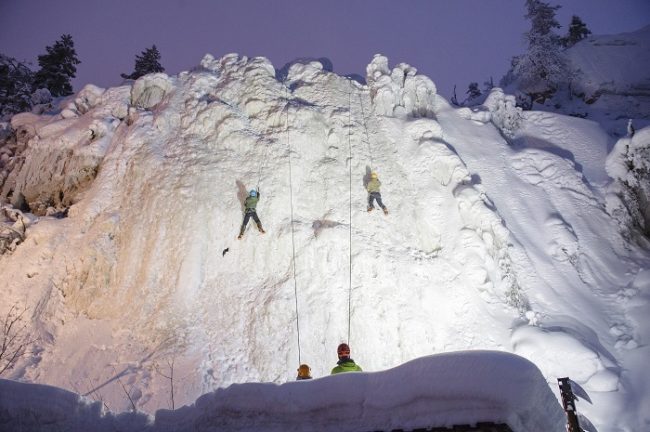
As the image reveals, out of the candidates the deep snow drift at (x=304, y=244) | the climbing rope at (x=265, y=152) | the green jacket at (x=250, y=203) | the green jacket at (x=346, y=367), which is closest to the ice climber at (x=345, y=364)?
the green jacket at (x=346, y=367)

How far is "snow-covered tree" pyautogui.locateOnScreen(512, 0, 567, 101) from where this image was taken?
20281 mm

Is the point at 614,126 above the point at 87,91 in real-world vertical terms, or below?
below

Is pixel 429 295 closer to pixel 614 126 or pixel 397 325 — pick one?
pixel 397 325

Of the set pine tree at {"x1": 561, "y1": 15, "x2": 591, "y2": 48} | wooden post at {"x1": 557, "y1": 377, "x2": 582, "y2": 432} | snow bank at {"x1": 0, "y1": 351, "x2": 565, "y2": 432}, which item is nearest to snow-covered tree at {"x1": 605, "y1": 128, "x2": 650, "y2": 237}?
wooden post at {"x1": 557, "y1": 377, "x2": 582, "y2": 432}

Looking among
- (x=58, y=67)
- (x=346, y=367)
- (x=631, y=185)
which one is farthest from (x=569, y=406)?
(x=58, y=67)

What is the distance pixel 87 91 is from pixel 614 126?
2238cm

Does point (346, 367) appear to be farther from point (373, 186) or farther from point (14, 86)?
point (14, 86)

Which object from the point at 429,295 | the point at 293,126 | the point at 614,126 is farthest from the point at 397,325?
the point at 614,126

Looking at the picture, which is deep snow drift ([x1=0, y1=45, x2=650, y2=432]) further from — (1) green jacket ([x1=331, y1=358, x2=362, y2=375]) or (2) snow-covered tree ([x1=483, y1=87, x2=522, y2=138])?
(1) green jacket ([x1=331, y1=358, x2=362, y2=375])

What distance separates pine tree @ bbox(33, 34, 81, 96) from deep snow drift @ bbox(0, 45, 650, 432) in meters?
11.4

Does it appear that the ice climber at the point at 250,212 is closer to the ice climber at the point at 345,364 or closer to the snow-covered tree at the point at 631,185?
the ice climber at the point at 345,364

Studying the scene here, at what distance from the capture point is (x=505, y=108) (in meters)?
14.8

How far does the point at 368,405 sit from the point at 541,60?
76.7ft

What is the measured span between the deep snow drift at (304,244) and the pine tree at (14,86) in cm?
521
